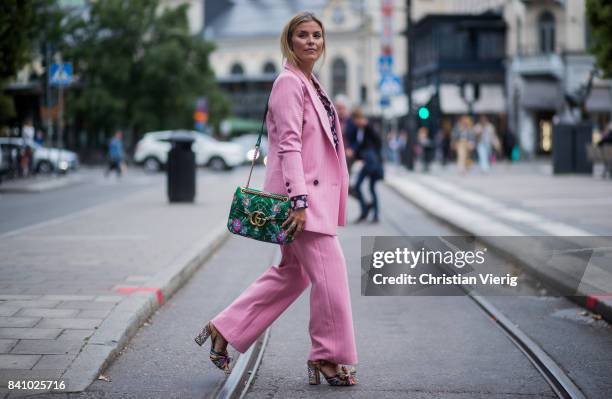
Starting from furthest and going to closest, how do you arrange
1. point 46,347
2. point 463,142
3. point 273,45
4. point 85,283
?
point 273,45, point 463,142, point 85,283, point 46,347

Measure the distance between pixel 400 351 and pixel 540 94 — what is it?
45089 millimetres

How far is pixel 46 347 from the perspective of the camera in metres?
5.43

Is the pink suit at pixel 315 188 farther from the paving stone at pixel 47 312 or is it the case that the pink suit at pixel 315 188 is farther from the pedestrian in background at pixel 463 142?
the pedestrian in background at pixel 463 142

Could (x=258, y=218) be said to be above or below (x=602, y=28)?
below

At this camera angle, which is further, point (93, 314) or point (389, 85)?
point (389, 85)

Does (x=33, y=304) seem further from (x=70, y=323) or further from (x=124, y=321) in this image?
(x=124, y=321)

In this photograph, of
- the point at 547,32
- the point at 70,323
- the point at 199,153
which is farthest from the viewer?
the point at 547,32

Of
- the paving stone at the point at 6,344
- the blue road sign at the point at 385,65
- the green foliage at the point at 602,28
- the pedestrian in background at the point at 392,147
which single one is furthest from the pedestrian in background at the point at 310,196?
the pedestrian in background at the point at 392,147

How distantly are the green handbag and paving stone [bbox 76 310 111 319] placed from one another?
189cm

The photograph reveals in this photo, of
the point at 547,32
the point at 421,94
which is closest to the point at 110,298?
the point at 547,32

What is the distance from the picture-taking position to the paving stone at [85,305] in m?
6.64

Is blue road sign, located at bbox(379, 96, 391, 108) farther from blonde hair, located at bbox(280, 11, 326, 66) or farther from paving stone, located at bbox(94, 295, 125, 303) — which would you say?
blonde hair, located at bbox(280, 11, 326, 66)

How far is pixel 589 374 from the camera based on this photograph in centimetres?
528

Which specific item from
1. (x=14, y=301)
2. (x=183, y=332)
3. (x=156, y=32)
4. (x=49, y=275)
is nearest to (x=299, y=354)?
(x=183, y=332)
